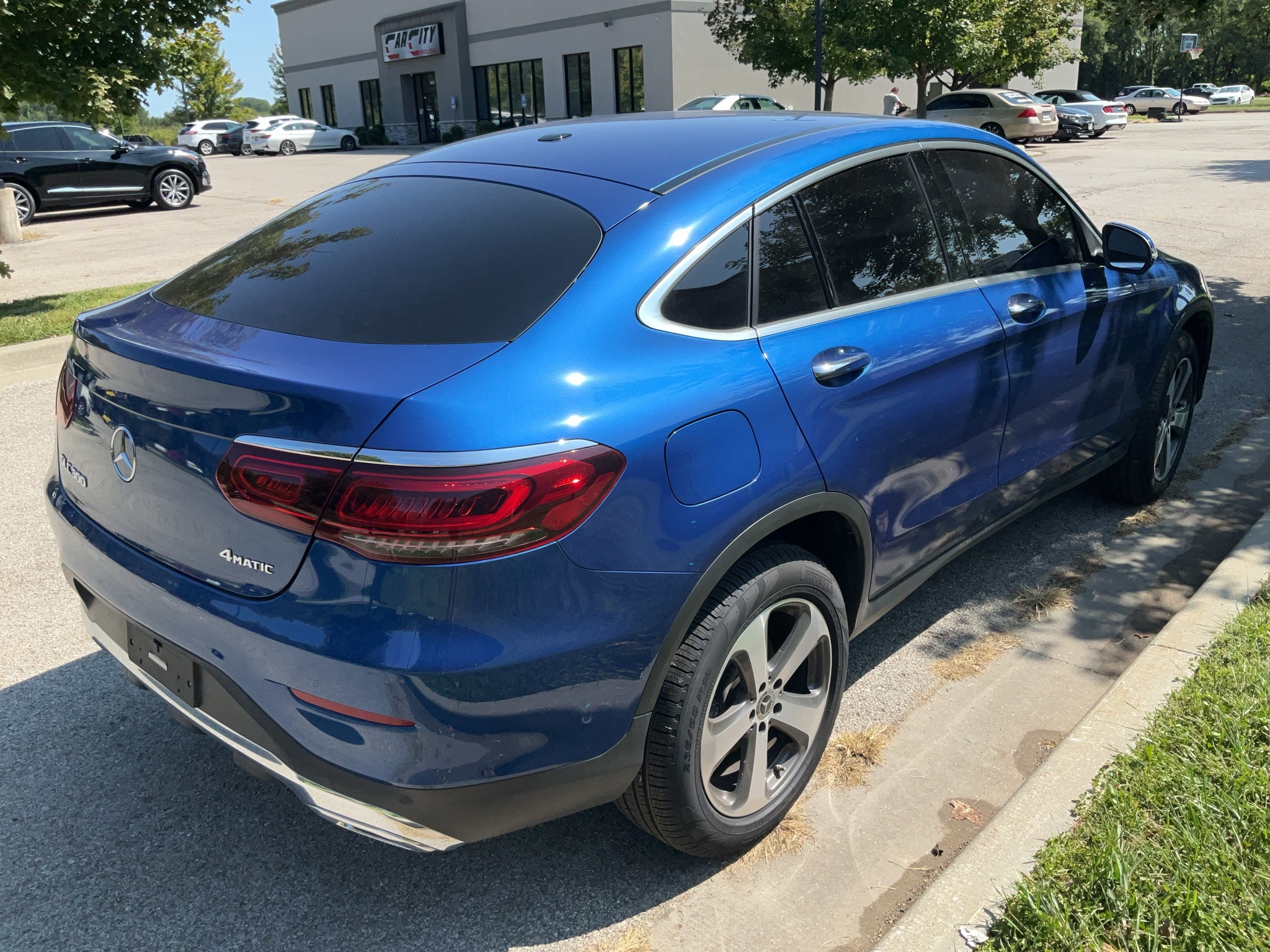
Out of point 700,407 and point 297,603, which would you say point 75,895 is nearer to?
point 297,603

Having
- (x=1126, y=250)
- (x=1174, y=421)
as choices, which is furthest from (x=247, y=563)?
(x=1174, y=421)

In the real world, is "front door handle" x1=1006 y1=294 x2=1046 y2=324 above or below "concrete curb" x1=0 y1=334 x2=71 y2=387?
above

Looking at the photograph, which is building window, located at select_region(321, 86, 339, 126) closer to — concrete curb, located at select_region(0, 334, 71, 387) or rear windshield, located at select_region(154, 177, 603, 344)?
concrete curb, located at select_region(0, 334, 71, 387)

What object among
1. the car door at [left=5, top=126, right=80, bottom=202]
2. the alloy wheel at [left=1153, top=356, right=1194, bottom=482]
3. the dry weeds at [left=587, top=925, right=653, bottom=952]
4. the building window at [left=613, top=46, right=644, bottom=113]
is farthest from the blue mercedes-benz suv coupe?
the building window at [left=613, top=46, right=644, bottom=113]

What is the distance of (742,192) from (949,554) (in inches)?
57.0

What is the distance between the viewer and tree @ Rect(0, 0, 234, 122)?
8562 millimetres

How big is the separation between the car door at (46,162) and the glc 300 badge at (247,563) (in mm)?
18701

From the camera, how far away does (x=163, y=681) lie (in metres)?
2.46

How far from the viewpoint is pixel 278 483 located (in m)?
2.10

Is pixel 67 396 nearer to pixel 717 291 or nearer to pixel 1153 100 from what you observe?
pixel 717 291

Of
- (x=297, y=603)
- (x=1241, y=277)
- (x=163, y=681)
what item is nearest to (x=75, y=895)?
(x=163, y=681)

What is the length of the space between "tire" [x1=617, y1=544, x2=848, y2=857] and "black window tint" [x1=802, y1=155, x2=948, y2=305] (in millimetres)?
830

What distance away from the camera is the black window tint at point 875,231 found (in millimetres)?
2916

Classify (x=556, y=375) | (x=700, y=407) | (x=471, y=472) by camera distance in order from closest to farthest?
(x=471, y=472), (x=556, y=375), (x=700, y=407)
